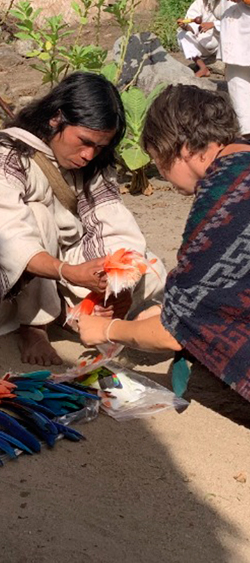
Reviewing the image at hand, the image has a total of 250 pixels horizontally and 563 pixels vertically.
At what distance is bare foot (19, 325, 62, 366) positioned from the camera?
413cm

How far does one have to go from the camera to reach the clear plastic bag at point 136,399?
3.72 meters

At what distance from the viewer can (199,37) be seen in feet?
31.1

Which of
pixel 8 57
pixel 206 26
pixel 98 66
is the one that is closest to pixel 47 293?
pixel 98 66

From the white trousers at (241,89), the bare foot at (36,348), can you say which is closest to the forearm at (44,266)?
the bare foot at (36,348)

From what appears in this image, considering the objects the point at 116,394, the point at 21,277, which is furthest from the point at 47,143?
the point at 116,394

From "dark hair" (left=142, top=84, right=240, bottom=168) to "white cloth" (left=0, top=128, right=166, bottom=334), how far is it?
30.4 inches

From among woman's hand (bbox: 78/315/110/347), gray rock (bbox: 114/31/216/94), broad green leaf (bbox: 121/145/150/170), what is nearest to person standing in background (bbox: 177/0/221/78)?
gray rock (bbox: 114/31/216/94)

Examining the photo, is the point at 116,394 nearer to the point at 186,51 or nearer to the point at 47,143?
the point at 47,143

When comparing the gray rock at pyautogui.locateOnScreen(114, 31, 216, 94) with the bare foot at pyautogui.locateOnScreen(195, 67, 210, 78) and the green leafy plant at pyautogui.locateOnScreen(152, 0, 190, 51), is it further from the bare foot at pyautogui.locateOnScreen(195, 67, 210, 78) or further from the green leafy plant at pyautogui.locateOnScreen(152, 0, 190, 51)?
the green leafy plant at pyautogui.locateOnScreen(152, 0, 190, 51)

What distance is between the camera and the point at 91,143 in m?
4.07

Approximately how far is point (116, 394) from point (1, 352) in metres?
0.68

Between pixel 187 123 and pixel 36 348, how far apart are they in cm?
127

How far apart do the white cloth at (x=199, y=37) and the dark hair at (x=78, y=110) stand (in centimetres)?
522

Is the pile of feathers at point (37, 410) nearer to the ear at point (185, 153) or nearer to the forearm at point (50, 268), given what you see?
the forearm at point (50, 268)
